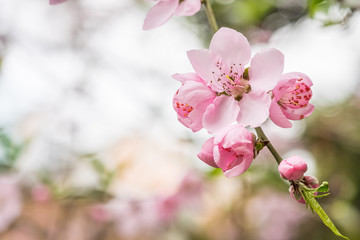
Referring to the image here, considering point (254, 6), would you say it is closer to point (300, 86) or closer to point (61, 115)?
point (300, 86)

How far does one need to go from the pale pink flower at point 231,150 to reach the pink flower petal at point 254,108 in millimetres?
13

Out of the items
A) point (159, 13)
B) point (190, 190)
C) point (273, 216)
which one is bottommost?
point (273, 216)

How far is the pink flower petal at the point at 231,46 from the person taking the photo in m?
0.36

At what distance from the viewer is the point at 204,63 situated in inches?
15.0

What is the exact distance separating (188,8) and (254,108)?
0.44ft

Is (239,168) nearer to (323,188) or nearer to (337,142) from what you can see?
(323,188)

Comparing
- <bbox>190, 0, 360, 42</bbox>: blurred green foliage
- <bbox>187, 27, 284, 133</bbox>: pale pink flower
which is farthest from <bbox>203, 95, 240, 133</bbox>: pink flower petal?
<bbox>190, 0, 360, 42</bbox>: blurred green foliage

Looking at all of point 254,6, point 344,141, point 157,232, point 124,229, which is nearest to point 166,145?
point 157,232

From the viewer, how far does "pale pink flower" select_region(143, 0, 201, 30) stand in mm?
405

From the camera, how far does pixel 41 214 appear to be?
6.27 feet

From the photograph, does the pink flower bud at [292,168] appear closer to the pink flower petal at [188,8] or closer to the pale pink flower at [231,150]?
the pale pink flower at [231,150]

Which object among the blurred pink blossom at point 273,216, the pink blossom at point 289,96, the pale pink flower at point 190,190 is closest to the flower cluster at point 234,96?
the pink blossom at point 289,96

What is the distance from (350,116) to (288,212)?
674 millimetres

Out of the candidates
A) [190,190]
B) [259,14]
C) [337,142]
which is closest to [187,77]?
[259,14]
